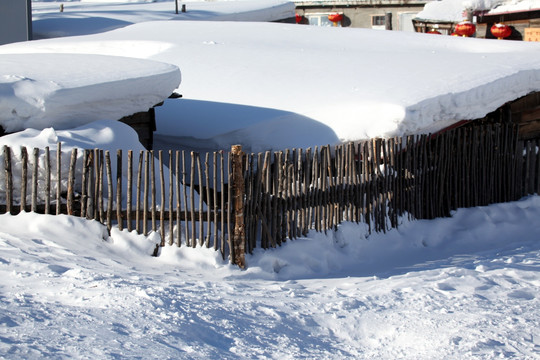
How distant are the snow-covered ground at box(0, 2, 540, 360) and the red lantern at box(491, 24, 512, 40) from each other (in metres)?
14.4

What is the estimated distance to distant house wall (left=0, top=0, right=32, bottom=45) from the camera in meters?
16.8

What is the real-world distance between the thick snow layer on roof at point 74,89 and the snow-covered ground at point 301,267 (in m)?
0.22

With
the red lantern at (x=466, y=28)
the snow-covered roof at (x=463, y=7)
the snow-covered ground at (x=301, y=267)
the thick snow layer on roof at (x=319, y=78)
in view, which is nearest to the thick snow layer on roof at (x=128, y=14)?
the thick snow layer on roof at (x=319, y=78)

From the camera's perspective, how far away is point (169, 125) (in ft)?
34.4

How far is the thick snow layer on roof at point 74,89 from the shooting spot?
23.8 ft

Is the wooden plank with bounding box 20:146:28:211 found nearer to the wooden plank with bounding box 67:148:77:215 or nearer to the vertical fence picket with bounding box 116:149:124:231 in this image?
the wooden plank with bounding box 67:148:77:215

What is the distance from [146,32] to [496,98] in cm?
835

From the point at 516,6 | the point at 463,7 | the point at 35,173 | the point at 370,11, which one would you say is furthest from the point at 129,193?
the point at 370,11

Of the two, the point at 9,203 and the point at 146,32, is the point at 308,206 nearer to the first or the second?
the point at 9,203

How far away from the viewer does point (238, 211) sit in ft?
21.7

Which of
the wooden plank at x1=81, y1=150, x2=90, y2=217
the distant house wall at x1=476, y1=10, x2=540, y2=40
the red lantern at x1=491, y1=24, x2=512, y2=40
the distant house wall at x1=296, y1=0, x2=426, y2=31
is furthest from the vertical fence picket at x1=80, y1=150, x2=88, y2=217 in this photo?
the distant house wall at x1=296, y1=0, x2=426, y2=31

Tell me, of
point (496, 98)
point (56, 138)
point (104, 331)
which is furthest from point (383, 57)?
point (104, 331)

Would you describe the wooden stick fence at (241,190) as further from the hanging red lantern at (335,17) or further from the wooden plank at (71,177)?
the hanging red lantern at (335,17)

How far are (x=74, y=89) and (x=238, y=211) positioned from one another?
2331 mm
